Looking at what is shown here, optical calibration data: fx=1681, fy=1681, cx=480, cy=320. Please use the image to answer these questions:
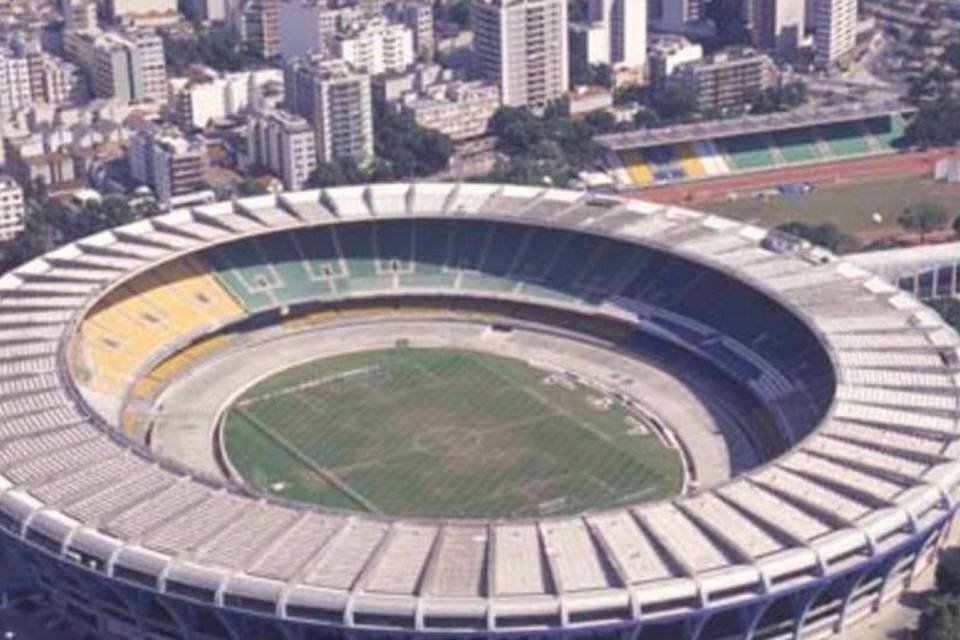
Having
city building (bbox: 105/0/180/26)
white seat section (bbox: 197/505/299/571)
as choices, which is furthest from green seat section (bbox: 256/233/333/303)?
city building (bbox: 105/0/180/26)

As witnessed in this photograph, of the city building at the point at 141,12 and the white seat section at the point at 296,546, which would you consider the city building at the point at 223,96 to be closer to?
the city building at the point at 141,12

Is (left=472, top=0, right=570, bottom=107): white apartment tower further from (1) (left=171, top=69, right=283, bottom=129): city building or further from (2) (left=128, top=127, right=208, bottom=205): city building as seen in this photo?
(2) (left=128, top=127, right=208, bottom=205): city building

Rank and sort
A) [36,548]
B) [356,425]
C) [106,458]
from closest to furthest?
1. [36,548]
2. [106,458]
3. [356,425]

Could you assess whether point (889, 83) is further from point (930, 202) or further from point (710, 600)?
point (710, 600)

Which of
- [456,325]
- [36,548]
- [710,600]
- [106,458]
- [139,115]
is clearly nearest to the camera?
[710,600]

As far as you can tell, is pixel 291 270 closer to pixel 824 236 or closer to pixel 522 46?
pixel 824 236

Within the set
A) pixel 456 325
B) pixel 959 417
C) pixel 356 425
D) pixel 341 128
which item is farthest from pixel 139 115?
pixel 959 417

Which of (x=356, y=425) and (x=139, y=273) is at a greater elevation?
(x=139, y=273)
